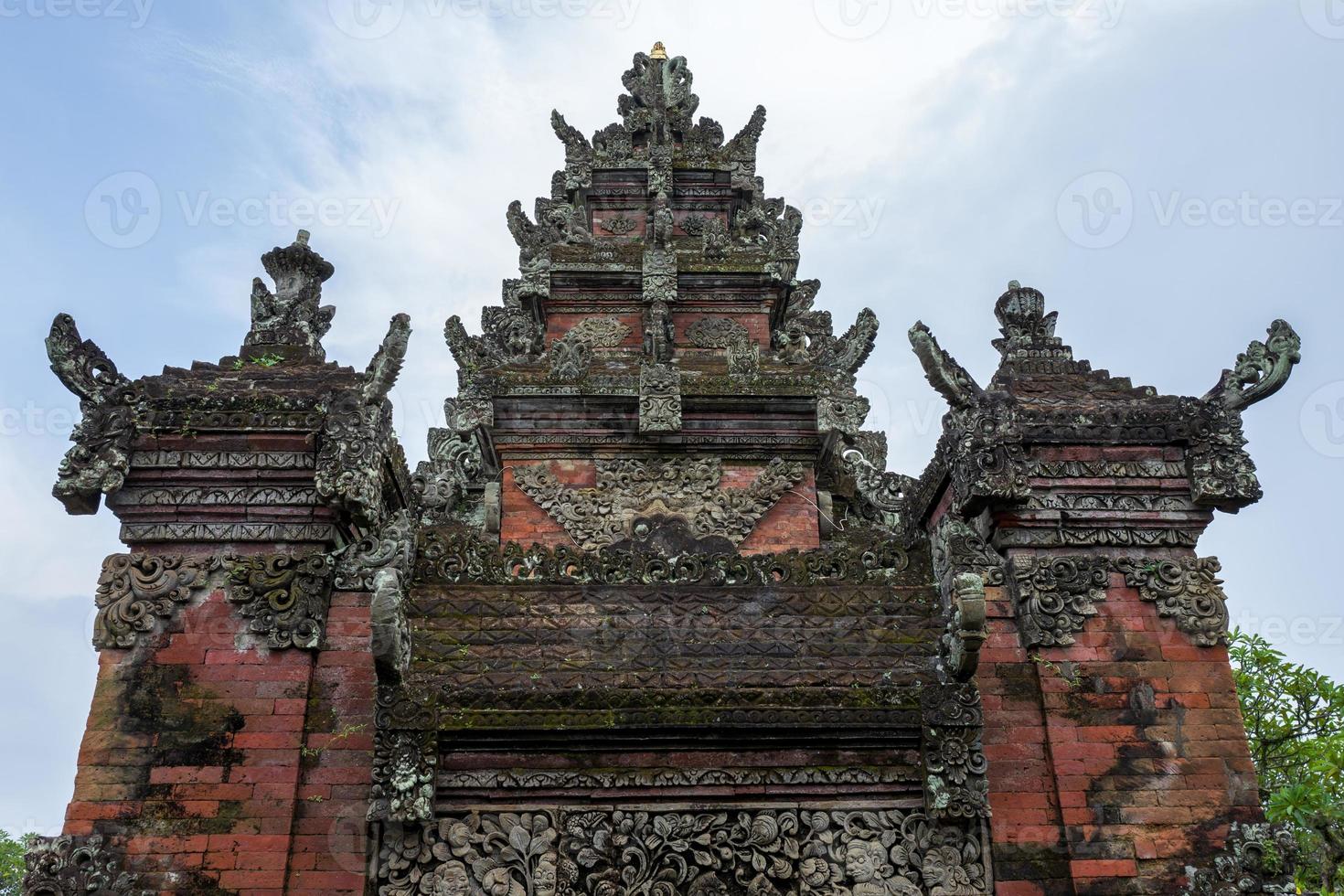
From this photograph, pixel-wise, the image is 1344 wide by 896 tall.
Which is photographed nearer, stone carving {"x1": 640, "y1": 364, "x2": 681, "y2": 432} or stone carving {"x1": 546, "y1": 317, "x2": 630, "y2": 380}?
stone carving {"x1": 640, "y1": 364, "x2": 681, "y2": 432}

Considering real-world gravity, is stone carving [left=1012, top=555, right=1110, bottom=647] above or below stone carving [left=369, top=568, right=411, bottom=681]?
above

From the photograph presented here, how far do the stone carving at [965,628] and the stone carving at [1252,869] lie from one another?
2219mm

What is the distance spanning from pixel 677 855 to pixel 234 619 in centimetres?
406

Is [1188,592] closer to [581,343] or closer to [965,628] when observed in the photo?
[965,628]

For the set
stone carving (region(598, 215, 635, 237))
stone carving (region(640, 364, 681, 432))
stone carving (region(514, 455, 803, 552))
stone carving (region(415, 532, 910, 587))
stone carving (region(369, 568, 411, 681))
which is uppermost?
stone carving (region(598, 215, 635, 237))

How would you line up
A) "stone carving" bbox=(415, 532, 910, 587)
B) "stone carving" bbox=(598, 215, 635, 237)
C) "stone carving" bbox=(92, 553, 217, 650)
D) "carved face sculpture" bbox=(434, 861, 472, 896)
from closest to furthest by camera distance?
1. "carved face sculpture" bbox=(434, 861, 472, 896)
2. "stone carving" bbox=(92, 553, 217, 650)
3. "stone carving" bbox=(415, 532, 910, 587)
4. "stone carving" bbox=(598, 215, 635, 237)

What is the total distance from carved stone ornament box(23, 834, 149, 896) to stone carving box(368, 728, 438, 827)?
5.90 ft

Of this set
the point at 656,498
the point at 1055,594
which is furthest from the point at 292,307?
the point at 1055,594

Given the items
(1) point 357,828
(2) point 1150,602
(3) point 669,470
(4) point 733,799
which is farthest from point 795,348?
(1) point 357,828

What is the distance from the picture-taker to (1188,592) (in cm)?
883

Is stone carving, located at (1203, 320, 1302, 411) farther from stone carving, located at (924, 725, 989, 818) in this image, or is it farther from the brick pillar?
the brick pillar

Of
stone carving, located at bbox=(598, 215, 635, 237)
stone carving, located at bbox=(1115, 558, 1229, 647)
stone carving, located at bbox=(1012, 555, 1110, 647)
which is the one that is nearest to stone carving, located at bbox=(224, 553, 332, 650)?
stone carving, located at bbox=(1012, 555, 1110, 647)

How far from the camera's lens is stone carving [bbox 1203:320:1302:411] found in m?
9.17

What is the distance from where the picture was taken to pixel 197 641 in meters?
8.47
